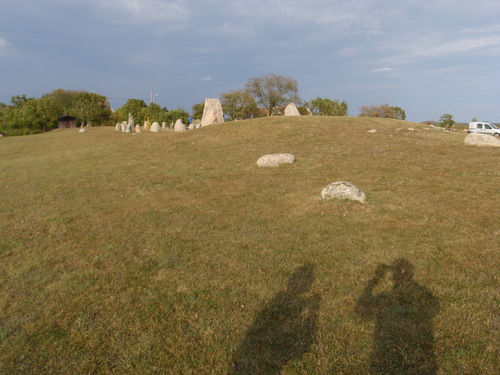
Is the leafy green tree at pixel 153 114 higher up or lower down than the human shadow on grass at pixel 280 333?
higher up

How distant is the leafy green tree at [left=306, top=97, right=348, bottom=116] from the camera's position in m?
74.2

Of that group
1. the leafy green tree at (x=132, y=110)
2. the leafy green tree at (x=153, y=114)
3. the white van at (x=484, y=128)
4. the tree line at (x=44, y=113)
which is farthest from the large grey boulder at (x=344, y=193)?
the tree line at (x=44, y=113)

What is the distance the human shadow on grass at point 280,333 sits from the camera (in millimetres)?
3747

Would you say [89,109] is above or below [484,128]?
above

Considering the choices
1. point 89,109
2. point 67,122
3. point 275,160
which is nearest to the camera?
point 275,160

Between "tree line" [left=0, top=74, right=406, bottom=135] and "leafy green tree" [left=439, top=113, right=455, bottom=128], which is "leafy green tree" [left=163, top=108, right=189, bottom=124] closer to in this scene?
"tree line" [left=0, top=74, right=406, bottom=135]

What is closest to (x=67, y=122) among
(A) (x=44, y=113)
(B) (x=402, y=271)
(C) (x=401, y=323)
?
(A) (x=44, y=113)

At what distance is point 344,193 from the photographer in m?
9.30

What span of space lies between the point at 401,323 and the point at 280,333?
1.72 m

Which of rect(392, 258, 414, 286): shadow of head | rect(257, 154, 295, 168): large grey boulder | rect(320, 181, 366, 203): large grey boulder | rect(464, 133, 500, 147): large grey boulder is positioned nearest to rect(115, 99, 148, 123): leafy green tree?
rect(257, 154, 295, 168): large grey boulder

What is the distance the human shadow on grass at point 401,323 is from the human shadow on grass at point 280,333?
82 cm

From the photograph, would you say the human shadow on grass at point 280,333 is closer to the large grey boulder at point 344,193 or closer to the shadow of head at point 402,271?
the shadow of head at point 402,271

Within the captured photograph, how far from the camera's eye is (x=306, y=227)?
7.91 metres

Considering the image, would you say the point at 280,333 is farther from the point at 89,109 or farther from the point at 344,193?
the point at 89,109
